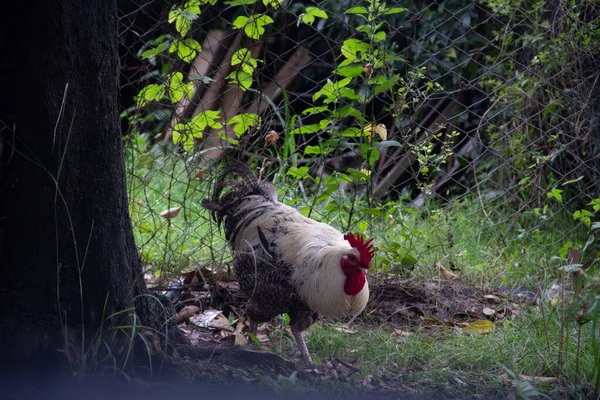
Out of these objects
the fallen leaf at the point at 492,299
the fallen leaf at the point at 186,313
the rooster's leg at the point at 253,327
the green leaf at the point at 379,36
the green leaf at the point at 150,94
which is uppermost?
the green leaf at the point at 379,36

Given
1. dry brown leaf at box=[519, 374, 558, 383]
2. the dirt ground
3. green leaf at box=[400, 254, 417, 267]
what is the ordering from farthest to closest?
green leaf at box=[400, 254, 417, 267] → dry brown leaf at box=[519, 374, 558, 383] → the dirt ground

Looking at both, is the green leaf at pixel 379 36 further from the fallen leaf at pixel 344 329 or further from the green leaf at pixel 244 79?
the fallen leaf at pixel 344 329

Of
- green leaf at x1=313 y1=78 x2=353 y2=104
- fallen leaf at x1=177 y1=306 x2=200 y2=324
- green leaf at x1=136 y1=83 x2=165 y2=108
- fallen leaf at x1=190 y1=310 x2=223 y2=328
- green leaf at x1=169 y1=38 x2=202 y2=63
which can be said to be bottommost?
fallen leaf at x1=190 y1=310 x2=223 y2=328

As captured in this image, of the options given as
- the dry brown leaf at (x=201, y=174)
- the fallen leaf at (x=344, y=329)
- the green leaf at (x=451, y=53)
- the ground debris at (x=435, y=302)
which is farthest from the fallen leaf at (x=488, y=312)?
the green leaf at (x=451, y=53)

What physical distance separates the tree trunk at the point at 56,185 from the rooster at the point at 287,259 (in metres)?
0.77

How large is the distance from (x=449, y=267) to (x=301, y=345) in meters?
1.59

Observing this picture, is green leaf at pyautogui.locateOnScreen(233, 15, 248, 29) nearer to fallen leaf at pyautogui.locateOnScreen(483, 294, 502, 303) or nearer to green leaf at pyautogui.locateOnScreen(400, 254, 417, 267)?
green leaf at pyautogui.locateOnScreen(400, 254, 417, 267)

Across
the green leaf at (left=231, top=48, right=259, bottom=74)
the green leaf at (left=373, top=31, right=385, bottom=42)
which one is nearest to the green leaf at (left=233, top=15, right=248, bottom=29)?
the green leaf at (left=231, top=48, right=259, bottom=74)

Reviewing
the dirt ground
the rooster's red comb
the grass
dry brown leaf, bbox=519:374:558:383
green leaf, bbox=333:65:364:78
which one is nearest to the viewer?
the dirt ground

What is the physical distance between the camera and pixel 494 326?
12.3ft

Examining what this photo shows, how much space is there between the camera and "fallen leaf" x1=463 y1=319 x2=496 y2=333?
3.72 m

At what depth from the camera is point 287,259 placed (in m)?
A: 3.46

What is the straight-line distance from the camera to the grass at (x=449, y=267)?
306cm

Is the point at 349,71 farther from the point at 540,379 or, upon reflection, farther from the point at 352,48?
the point at 540,379
